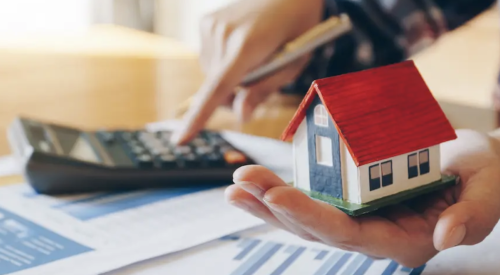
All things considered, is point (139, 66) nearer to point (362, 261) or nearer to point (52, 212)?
point (52, 212)

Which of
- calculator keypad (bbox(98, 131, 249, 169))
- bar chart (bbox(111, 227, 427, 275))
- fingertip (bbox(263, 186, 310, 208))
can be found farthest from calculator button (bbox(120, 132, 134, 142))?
fingertip (bbox(263, 186, 310, 208))

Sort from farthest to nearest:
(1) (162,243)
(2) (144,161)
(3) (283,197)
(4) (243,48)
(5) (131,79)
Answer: (5) (131,79) < (4) (243,48) < (2) (144,161) < (1) (162,243) < (3) (283,197)

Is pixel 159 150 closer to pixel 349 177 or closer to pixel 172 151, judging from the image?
pixel 172 151

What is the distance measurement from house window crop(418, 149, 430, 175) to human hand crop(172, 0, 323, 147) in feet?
0.97

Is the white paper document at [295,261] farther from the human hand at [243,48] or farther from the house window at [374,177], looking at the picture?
the human hand at [243,48]

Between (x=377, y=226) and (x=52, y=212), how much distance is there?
274 millimetres

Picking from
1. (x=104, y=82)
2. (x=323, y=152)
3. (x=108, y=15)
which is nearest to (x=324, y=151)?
(x=323, y=152)

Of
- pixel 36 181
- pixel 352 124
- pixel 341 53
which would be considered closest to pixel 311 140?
pixel 352 124

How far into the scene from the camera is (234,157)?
1.88 feet

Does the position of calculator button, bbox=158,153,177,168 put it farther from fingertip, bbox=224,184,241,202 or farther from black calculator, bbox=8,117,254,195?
fingertip, bbox=224,184,241,202

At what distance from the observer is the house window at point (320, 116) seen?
1.16 ft

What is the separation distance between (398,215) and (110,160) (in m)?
0.29

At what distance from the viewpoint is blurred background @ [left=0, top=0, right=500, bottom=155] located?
79 centimetres

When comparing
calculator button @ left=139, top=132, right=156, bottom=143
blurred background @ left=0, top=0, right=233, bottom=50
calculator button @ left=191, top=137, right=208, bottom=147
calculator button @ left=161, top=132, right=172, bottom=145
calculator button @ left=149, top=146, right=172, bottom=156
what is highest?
blurred background @ left=0, top=0, right=233, bottom=50
